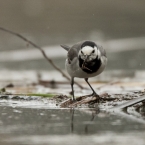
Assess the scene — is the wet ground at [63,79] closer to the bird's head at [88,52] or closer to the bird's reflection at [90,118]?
the bird's reflection at [90,118]

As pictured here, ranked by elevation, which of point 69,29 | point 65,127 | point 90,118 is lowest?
point 65,127

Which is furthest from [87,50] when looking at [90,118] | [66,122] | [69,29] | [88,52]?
[69,29]

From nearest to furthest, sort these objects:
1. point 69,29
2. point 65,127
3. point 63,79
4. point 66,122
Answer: point 65,127, point 66,122, point 63,79, point 69,29

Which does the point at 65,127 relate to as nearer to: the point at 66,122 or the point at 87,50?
the point at 66,122

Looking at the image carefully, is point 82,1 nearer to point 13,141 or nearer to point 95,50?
point 95,50

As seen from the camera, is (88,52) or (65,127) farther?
(88,52)

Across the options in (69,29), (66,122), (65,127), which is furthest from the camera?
(69,29)

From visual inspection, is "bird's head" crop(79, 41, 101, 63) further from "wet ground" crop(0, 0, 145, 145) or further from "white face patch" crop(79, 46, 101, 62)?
"wet ground" crop(0, 0, 145, 145)
